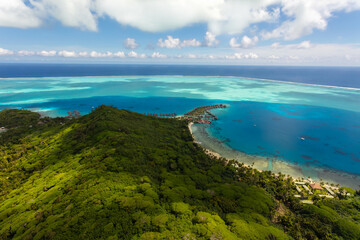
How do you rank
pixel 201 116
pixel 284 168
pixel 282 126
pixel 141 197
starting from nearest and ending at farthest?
1. pixel 141 197
2. pixel 284 168
3. pixel 282 126
4. pixel 201 116

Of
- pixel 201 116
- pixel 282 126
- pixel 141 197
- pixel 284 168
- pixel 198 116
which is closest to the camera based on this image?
pixel 141 197

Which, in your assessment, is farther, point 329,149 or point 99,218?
point 329,149

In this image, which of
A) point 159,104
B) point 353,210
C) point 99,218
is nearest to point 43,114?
point 159,104

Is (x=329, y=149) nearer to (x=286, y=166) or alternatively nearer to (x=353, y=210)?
(x=286, y=166)

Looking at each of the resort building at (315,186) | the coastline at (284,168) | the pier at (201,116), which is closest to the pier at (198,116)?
the pier at (201,116)

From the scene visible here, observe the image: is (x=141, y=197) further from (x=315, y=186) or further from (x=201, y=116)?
(x=201, y=116)

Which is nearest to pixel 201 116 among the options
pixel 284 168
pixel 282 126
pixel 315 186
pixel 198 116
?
pixel 198 116

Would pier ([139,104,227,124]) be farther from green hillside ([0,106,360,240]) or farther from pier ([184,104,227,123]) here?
green hillside ([0,106,360,240])

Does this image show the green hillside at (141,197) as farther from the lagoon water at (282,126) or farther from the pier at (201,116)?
the pier at (201,116)

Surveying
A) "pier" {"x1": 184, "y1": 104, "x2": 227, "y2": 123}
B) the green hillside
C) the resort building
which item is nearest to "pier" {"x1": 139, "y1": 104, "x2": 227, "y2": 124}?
"pier" {"x1": 184, "y1": 104, "x2": 227, "y2": 123}
